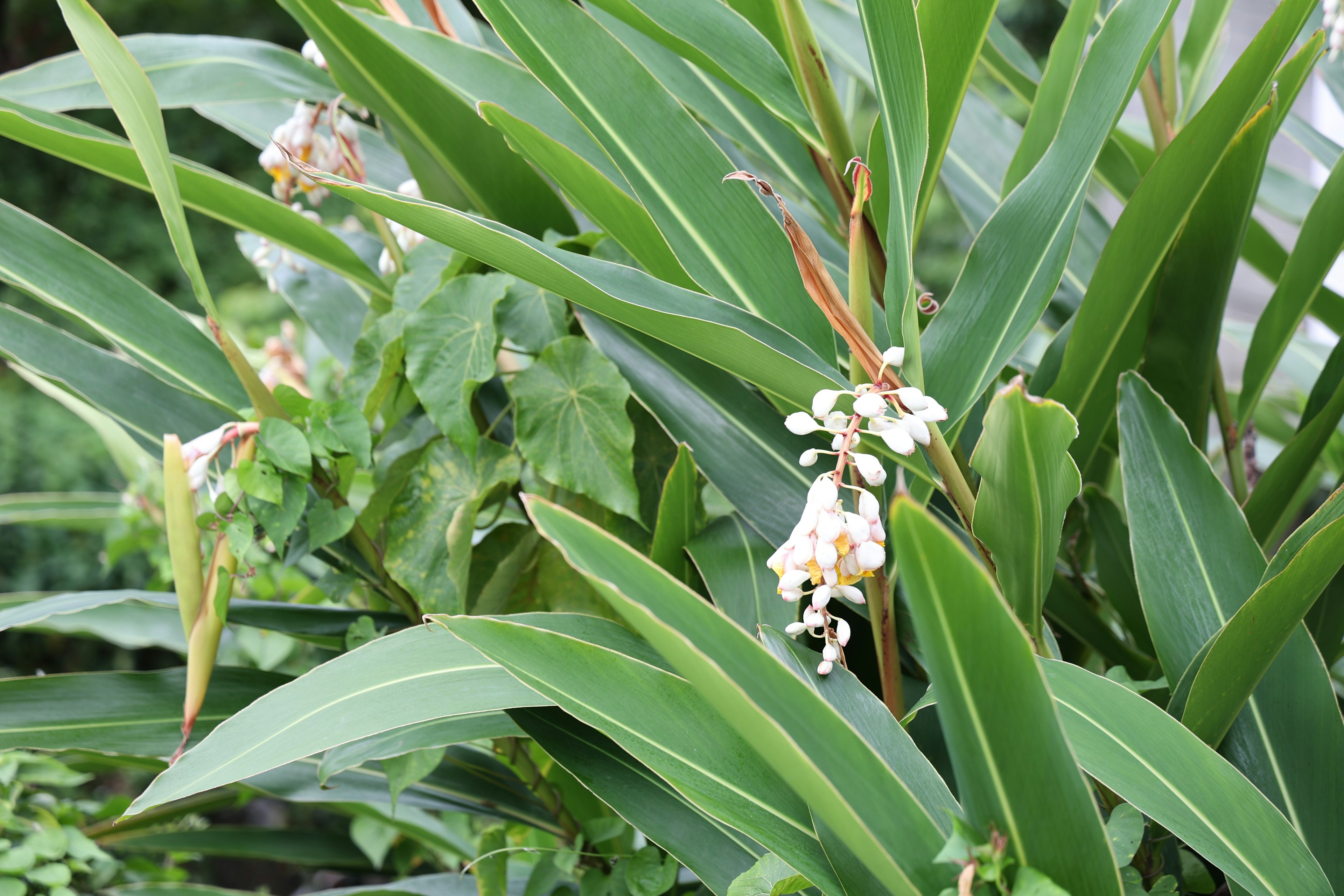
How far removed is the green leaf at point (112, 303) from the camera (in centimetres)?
48

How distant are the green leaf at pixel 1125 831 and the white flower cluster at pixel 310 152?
20.8 inches

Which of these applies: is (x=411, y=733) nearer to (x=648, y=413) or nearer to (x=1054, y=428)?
(x=648, y=413)

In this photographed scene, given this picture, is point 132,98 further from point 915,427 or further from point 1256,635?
point 1256,635

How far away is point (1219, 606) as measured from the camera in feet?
1.31

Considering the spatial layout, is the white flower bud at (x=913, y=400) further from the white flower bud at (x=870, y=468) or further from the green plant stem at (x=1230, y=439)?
the green plant stem at (x=1230, y=439)

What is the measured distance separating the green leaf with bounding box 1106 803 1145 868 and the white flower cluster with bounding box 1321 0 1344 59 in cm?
45

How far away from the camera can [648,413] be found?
1.74 feet

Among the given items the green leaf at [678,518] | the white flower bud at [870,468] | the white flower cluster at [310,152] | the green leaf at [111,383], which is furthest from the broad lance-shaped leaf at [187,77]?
the white flower bud at [870,468]

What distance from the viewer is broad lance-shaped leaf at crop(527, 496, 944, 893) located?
223mm

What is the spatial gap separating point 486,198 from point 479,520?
0.69ft

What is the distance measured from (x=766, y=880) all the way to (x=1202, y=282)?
376 mm

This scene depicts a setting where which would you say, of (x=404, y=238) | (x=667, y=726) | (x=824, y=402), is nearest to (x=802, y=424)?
(x=824, y=402)

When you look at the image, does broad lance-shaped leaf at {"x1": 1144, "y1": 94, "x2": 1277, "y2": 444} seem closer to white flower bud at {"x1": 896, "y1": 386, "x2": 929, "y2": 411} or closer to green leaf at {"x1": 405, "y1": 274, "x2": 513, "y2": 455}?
white flower bud at {"x1": 896, "y1": 386, "x2": 929, "y2": 411}

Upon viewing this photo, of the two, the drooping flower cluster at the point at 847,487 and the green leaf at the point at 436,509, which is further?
the green leaf at the point at 436,509
